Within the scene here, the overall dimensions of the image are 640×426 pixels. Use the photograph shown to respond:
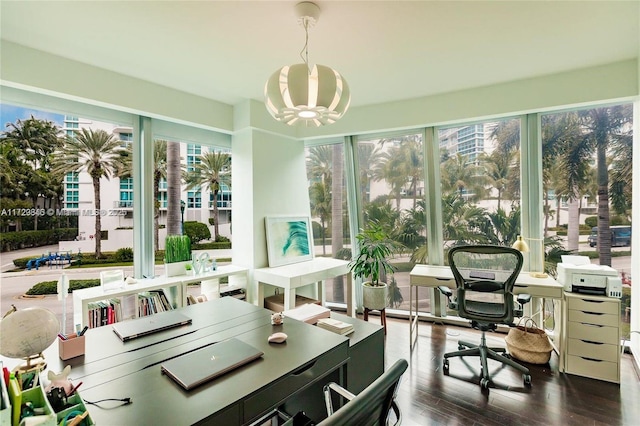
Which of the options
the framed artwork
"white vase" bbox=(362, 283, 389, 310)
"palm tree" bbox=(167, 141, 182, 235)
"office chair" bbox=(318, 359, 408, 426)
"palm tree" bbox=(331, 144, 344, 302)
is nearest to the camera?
"office chair" bbox=(318, 359, 408, 426)

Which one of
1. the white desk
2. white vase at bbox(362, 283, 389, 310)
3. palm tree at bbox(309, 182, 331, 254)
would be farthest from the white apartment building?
white vase at bbox(362, 283, 389, 310)

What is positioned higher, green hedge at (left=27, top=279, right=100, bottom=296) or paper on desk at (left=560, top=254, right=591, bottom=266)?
paper on desk at (left=560, top=254, right=591, bottom=266)

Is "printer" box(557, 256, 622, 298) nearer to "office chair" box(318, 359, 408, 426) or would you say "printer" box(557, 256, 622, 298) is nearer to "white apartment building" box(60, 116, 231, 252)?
"office chair" box(318, 359, 408, 426)

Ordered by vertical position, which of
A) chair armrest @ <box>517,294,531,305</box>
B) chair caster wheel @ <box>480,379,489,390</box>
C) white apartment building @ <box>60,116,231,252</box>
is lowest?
chair caster wheel @ <box>480,379,489,390</box>

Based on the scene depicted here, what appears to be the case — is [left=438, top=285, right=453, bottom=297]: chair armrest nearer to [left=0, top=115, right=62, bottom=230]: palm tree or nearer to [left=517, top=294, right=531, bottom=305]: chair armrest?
[left=517, top=294, right=531, bottom=305]: chair armrest

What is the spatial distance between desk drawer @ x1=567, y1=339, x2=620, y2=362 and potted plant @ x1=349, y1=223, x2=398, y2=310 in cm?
170

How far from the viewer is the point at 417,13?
196cm

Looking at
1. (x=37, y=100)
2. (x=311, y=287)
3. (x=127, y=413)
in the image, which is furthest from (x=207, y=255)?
(x=127, y=413)

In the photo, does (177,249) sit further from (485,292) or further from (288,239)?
(485,292)

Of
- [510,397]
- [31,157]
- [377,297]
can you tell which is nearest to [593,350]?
[510,397]

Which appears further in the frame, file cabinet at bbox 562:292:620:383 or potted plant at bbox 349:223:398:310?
potted plant at bbox 349:223:398:310

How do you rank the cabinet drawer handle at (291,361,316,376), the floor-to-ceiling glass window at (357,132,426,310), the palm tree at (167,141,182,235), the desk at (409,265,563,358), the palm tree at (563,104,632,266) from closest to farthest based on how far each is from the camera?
the cabinet drawer handle at (291,361,316,376) → the desk at (409,265,563,358) → the palm tree at (563,104,632,266) → the palm tree at (167,141,182,235) → the floor-to-ceiling glass window at (357,132,426,310)

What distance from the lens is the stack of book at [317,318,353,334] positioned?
187 cm

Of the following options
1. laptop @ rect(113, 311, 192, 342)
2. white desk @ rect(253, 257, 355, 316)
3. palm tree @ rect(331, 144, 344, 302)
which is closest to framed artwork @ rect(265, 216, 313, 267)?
white desk @ rect(253, 257, 355, 316)
